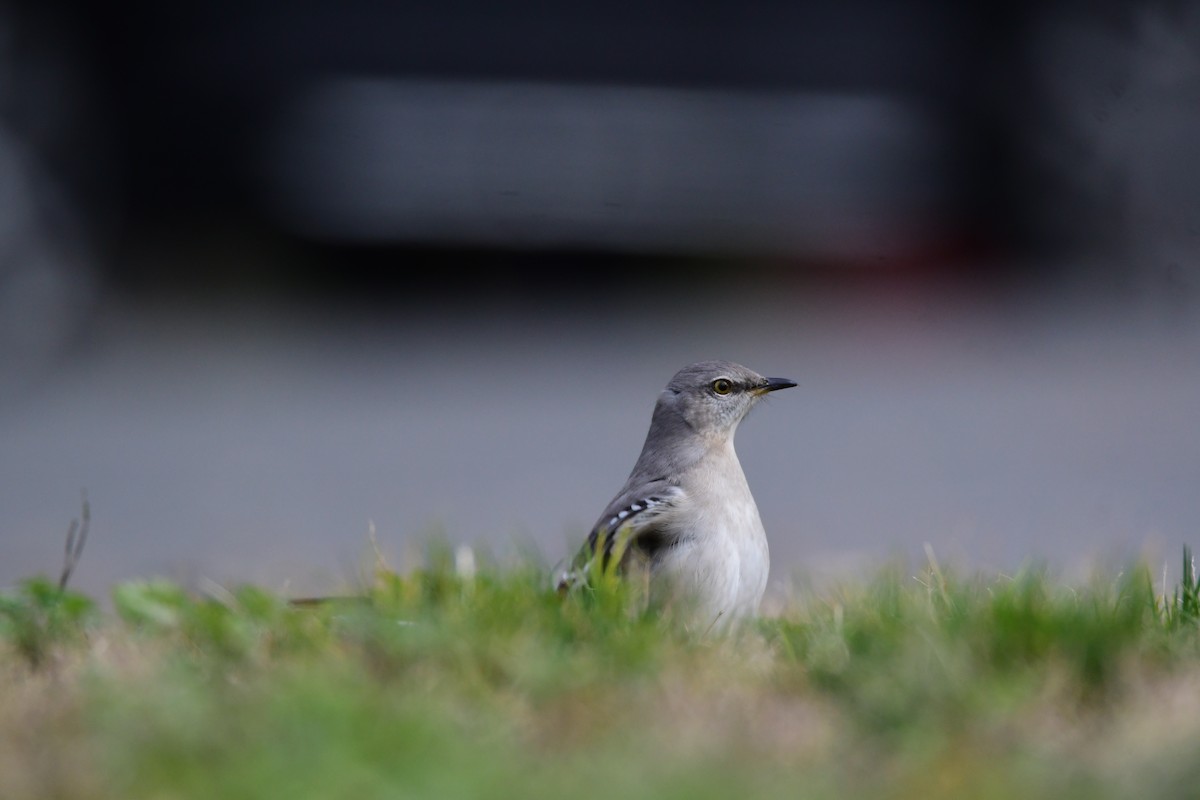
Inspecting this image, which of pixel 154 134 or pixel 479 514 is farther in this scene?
pixel 154 134

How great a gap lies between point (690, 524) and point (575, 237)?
7.50 m

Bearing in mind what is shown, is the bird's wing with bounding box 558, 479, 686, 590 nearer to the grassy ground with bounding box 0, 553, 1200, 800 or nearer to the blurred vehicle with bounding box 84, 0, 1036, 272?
the grassy ground with bounding box 0, 553, 1200, 800

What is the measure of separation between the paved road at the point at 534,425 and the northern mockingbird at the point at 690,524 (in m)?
0.78

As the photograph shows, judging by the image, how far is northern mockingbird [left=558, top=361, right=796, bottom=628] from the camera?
5.04 metres

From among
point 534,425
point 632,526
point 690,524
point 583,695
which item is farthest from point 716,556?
point 534,425

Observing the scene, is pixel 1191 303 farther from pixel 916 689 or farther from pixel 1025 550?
pixel 916 689

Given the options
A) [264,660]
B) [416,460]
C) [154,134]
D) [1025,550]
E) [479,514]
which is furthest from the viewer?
[154,134]

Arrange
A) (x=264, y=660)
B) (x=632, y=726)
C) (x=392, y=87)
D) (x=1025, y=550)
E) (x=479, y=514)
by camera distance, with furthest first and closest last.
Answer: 1. (x=392, y=87)
2. (x=479, y=514)
3. (x=1025, y=550)
4. (x=264, y=660)
5. (x=632, y=726)

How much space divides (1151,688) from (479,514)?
17.6 ft

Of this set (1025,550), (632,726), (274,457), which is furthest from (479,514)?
(632,726)

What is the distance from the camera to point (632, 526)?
5211 mm

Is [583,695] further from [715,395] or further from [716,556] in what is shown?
[715,395]

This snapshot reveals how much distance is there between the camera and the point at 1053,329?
1336 centimetres

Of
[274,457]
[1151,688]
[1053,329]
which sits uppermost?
[1053,329]
